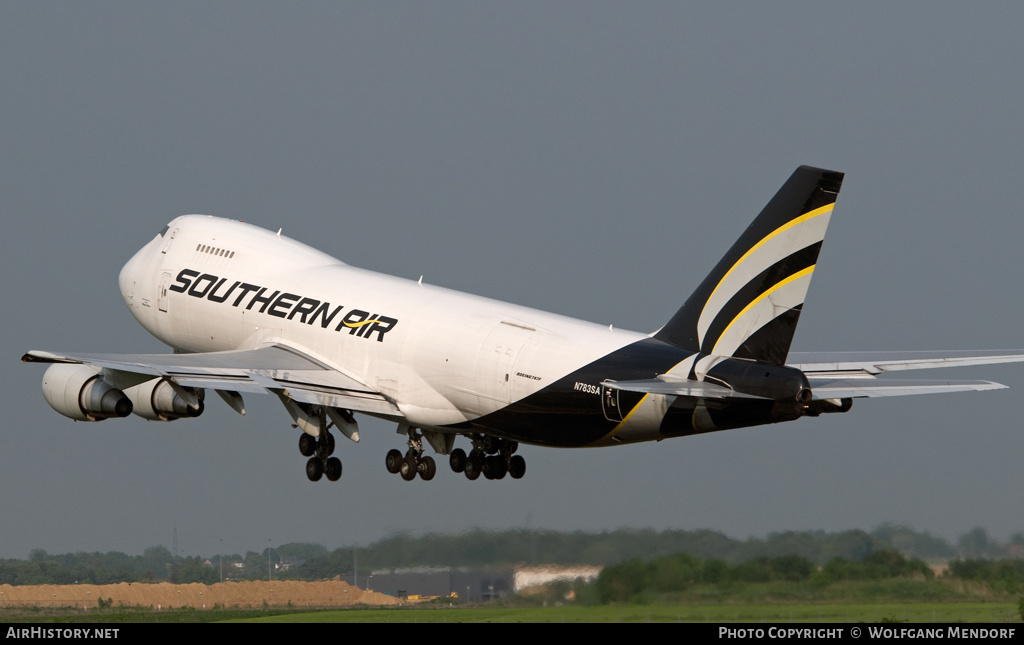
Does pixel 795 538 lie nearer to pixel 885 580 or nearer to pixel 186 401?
pixel 885 580

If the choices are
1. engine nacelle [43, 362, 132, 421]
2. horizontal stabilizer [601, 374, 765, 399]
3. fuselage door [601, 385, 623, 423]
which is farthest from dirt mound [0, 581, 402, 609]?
horizontal stabilizer [601, 374, 765, 399]

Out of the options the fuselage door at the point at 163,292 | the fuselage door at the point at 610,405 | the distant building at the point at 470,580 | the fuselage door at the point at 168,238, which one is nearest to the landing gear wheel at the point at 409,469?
the distant building at the point at 470,580

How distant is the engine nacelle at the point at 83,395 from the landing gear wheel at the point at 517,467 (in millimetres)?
8372

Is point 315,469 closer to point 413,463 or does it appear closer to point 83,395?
point 413,463

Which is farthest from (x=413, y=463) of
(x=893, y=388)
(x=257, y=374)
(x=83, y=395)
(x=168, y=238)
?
(x=893, y=388)

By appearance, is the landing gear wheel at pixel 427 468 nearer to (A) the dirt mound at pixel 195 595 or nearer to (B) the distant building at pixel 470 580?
(B) the distant building at pixel 470 580

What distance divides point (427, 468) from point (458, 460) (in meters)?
1.00

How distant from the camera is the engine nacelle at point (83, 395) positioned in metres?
39.4

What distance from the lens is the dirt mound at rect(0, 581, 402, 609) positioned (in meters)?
40.8

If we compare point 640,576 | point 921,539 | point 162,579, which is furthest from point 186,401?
point 921,539
